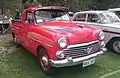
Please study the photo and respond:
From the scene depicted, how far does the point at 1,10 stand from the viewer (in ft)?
56.1

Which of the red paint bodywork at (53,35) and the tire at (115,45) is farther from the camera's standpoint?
the tire at (115,45)

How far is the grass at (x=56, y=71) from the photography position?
4.90 metres

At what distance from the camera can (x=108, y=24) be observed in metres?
6.98

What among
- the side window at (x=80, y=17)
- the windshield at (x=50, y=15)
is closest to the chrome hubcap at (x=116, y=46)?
the side window at (x=80, y=17)

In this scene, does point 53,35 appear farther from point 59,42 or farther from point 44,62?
point 44,62

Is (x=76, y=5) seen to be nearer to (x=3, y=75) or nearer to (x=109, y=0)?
(x=109, y=0)

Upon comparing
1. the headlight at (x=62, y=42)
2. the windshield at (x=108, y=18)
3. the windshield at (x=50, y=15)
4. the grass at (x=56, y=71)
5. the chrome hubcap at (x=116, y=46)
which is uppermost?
the windshield at (x=50, y=15)

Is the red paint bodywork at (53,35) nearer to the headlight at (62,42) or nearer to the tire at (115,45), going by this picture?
the headlight at (62,42)

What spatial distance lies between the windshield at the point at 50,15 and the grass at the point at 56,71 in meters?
1.41

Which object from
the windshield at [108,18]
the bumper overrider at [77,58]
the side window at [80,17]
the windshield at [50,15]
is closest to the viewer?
the bumper overrider at [77,58]

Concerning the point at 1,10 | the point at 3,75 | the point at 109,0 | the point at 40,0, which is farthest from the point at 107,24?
the point at 109,0

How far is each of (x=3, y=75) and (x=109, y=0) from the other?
19.6 metres

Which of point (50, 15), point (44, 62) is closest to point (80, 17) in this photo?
point (50, 15)

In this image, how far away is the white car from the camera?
22.0 ft
